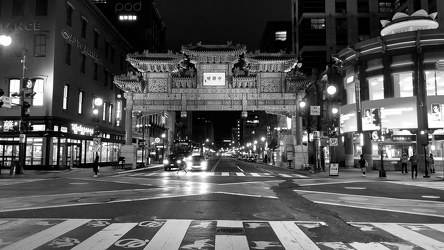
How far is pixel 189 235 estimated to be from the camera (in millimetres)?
7734

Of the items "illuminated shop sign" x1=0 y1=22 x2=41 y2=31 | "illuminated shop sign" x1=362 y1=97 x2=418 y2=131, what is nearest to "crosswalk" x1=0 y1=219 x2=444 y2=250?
"illuminated shop sign" x1=362 y1=97 x2=418 y2=131

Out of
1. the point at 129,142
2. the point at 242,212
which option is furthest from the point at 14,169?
the point at 242,212

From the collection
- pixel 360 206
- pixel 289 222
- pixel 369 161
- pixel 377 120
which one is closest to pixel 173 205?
pixel 289 222

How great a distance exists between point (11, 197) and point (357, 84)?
3241cm

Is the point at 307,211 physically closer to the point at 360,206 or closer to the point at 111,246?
the point at 360,206

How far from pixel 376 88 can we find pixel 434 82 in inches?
208

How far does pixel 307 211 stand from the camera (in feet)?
36.6

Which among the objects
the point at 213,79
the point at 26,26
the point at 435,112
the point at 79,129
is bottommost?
the point at 79,129

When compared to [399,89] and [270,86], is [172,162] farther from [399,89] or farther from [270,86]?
[399,89]

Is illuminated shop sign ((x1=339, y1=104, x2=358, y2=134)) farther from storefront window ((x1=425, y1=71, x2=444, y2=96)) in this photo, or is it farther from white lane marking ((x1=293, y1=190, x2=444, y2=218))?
white lane marking ((x1=293, y1=190, x2=444, y2=218))

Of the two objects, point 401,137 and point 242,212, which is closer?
point 242,212

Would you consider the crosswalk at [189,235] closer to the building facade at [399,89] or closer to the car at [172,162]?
the building facade at [399,89]

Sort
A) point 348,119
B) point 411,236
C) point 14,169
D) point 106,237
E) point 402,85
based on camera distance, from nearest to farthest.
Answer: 1. point 106,237
2. point 411,236
3. point 14,169
4. point 402,85
5. point 348,119

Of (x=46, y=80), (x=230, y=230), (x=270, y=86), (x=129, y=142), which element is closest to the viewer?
(x=230, y=230)
